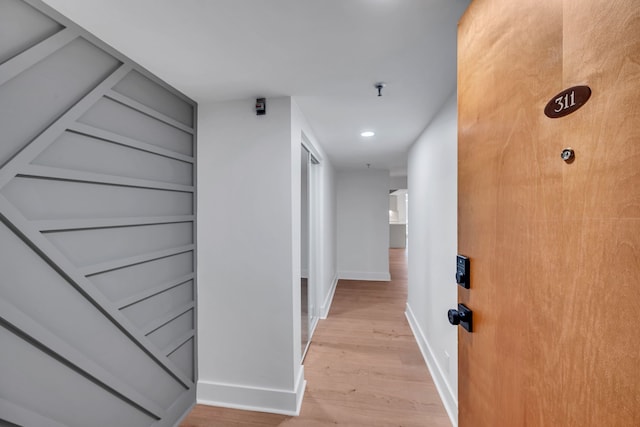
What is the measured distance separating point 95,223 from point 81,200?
12 centimetres

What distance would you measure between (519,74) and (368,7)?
27.2 inches

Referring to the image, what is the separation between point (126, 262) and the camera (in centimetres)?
144

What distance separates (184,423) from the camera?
180cm

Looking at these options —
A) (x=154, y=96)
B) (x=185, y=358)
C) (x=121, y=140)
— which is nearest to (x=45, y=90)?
(x=121, y=140)

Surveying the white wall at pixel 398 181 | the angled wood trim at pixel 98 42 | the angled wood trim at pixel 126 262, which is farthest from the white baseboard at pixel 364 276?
the angled wood trim at pixel 98 42

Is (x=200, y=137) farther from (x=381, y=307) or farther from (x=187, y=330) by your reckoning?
(x=381, y=307)

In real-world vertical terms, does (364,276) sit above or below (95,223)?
below

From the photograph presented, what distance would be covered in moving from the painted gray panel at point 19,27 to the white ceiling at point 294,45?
0.09 meters

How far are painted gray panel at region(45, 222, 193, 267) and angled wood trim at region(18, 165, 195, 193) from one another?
25cm

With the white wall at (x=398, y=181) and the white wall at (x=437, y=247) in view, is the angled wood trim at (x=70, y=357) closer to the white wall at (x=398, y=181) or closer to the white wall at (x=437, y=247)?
the white wall at (x=437, y=247)

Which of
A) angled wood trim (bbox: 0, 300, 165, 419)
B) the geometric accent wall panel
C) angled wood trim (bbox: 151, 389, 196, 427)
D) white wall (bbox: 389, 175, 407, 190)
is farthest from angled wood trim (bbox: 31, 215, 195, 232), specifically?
white wall (bbox: 389, 175, 407, 190)

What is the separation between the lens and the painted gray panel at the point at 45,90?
3.24 ft

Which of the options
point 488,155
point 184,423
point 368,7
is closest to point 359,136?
point 368,7

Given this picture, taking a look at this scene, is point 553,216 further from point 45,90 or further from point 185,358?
point 185,358
